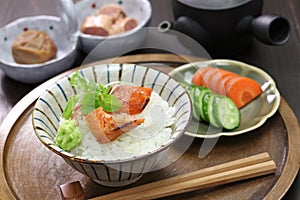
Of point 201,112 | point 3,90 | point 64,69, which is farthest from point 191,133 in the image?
point 3,90

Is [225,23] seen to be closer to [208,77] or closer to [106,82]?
[208,77]

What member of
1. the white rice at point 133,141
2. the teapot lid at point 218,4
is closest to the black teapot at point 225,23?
the teapot lid at point 218,4

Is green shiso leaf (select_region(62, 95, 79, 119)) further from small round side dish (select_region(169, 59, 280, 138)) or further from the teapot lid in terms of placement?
the teapot lid

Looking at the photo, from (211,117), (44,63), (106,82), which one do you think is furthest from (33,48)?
(211,117)

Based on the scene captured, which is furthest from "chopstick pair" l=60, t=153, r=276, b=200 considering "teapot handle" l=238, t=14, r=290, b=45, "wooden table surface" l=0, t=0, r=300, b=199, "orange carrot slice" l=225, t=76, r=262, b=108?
"teapot handle" l=238, t=14, r=290, b=45

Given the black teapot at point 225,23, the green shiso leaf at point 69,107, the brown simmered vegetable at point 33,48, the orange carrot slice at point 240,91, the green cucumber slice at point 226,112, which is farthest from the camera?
the brown simmered vegetable at point 33,48

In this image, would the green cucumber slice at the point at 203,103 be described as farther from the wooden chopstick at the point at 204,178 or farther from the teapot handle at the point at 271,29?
the teapot handle at the point at 271,29
